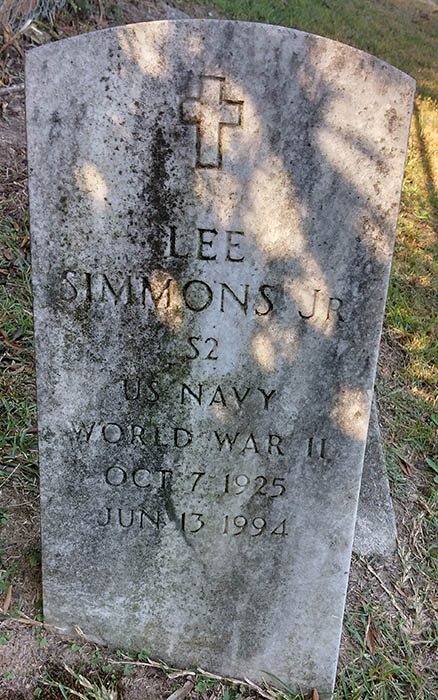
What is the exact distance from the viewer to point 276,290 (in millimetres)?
1785

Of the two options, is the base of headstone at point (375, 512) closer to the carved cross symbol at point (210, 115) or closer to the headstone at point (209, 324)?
the headstone at point (209, 324)

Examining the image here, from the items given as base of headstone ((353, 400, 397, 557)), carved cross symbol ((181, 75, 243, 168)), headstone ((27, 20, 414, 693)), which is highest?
carved cross symbol ((181, 75, 243, 168))

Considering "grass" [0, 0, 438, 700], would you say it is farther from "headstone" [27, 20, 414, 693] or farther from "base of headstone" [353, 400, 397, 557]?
"headstone" [27, 20, 414, 693]

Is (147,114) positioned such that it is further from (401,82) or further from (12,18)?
(12,18)

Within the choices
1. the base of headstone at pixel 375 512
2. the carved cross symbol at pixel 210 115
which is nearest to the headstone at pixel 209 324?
the carved cross symbol at pixel 210 115

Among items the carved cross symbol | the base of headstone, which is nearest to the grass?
the base of headstone

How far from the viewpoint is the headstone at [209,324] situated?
→ 158cm

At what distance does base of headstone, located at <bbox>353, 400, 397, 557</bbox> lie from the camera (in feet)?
9.66

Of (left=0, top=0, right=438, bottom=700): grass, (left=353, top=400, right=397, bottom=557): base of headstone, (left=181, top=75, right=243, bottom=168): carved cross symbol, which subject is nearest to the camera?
(left=181, top=75, right=243, bottom=168): carved cross symbol

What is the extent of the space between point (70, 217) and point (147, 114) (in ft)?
1.17

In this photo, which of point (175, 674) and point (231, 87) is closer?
point (231, 87)

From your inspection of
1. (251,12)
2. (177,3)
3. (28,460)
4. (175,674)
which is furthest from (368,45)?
(175,674)

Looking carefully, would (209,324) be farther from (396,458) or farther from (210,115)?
(396,458)

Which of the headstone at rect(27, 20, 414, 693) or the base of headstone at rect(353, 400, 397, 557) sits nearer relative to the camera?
the headstone at rect(27, 20, 414, 693)
